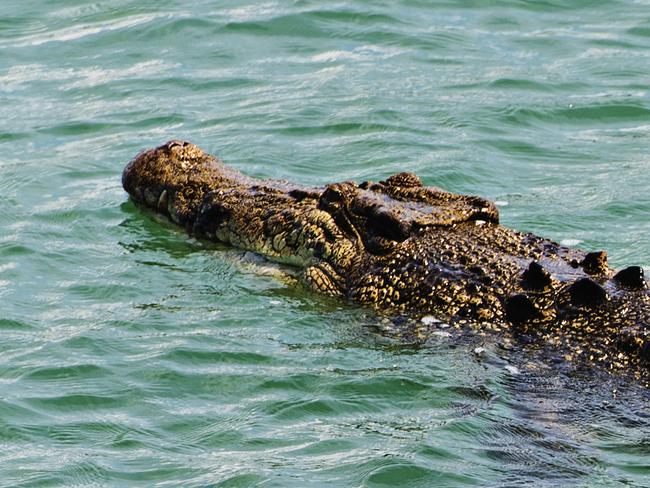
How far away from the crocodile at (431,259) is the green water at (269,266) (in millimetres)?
199

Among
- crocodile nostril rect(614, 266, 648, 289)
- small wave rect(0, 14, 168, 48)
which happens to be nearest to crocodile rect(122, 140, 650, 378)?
crocodile nostril rect(614, 266, 648, 289)

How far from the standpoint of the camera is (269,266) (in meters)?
9.70

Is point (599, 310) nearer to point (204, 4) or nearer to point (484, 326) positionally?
point (484, 326)

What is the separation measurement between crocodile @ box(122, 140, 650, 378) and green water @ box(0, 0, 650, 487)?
0.65 ft

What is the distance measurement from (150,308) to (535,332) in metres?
3.00

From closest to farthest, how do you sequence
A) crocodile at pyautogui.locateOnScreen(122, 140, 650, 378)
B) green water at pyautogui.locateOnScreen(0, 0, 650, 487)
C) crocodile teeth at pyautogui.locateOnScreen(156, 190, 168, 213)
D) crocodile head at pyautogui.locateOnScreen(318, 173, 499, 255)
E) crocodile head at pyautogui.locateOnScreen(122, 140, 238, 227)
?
green water at pyautogui.locateOnScreen(0, 0, 650, 487) → crocodile at pyautogui.locateOnScreen(122, 140, 650, 378) → crocodile head at pyautogui.locateOnScreen(318, 173, 499, 255) → crocodile head at pyautogui.locateOnScreen(122, 140, 238, 227) → crocodile teeth at pyautogui.locateOnScreen(156, 190, 168, 213)

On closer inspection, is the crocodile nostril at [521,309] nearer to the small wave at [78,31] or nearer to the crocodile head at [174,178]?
the crocodile head at [174,178]

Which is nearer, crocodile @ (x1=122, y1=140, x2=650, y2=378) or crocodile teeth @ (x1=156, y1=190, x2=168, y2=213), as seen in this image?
crocodile @ (x1=122, y1=140, x2=650, y2=378)

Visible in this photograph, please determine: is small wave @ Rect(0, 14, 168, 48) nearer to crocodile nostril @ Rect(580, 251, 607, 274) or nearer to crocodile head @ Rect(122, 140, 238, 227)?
crocodile head @ Rect(122, 140, 238, 227)

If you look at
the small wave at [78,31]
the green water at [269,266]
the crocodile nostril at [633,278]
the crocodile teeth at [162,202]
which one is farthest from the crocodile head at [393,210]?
the small wave at [78,31]

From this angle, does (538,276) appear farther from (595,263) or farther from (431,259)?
(431,259)

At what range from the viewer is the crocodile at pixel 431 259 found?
771cm

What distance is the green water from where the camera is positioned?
7.21 m

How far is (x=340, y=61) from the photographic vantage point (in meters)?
17.3
